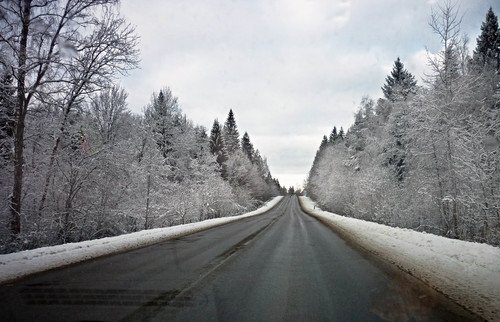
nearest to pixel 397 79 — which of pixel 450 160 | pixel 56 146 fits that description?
pixel 450 160

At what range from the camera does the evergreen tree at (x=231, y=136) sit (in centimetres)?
6981

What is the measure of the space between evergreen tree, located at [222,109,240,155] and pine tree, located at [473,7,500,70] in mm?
42328

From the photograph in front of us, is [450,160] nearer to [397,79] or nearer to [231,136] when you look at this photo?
[397,79]

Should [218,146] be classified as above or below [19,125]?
above

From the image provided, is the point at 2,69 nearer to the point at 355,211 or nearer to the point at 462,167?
the point at 462,167

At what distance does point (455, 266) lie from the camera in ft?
30.4

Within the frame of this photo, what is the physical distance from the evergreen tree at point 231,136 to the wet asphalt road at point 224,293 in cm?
5886

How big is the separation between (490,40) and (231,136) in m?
45.5

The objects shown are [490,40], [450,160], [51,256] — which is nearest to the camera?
[51,256]

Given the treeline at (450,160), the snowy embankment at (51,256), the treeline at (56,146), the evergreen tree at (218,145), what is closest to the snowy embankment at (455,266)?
the treeline at (450,160)

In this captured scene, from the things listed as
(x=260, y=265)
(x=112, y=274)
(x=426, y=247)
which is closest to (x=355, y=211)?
(x=426, y=247)

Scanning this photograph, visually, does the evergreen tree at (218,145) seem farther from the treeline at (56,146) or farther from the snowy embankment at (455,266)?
the snowy embankment at (455,266)

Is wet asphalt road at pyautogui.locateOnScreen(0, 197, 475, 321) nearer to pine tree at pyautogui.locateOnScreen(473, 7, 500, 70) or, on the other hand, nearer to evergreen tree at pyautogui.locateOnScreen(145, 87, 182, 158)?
evergreen tree at pyautogui.locateOnScreen(145, 87, 182, 158)

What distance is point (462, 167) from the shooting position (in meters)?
18.1
